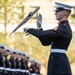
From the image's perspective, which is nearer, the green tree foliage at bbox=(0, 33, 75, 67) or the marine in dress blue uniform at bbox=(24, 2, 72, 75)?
the marine in dress blue uniform at bbox=(24, 2, 72, 75)

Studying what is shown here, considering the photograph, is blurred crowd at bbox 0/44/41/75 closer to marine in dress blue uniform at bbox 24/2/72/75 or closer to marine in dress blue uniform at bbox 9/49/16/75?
marine in dress blue uniform at bbox 9/49/16/75

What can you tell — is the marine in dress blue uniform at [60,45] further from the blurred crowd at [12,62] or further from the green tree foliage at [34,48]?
the green tree foliage at [34,48]

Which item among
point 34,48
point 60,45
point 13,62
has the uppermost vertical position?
point 60,45

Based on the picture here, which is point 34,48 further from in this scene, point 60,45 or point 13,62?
point 60,45

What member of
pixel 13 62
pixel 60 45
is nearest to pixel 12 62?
pixel 13 62

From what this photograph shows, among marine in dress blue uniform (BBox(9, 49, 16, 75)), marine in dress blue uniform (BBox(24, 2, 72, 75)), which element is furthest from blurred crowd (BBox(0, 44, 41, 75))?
marine in dress blue uniform (BBox(24, 2, 72, 75))

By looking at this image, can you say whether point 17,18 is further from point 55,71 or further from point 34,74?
point 55,71

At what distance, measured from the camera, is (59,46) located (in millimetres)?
10477

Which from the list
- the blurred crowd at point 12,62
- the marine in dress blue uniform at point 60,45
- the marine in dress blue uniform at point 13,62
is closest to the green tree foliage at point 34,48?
the blurred crowd at point 12,62

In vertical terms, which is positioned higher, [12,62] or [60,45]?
[60,45]

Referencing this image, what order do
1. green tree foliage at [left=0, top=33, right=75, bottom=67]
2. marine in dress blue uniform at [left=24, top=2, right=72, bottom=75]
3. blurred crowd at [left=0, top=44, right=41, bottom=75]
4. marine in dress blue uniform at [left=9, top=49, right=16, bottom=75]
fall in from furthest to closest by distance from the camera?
green tree foliage at [left=0, top=33, right=75, bottom=67] → marine in dress blue uniform at [left=9, top=49, right=16, bottom=75] → blurred crowd at [left=0, top=44, right=41, bottom=75] → marine in dress blue uniform at [left=24, top=2, right=72, bottom=75]

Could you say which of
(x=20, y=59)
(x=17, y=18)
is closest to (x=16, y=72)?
(x=20, y=59)

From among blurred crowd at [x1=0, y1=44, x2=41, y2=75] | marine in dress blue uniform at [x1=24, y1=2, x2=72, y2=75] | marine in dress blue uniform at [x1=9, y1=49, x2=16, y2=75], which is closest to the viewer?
marine in dress blue uniform at [x1=24, y1=2, x2=72, y2=75]

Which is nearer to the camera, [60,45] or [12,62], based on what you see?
[60,45]
